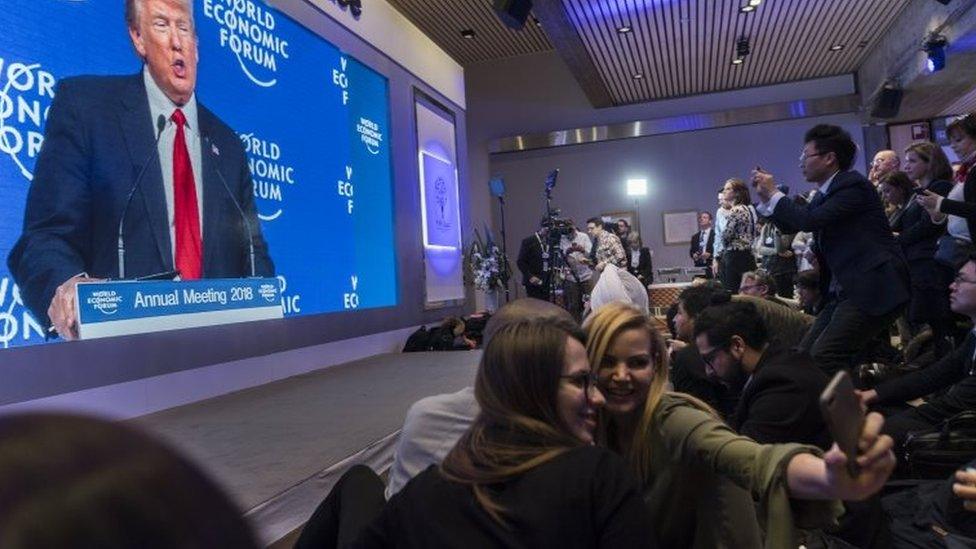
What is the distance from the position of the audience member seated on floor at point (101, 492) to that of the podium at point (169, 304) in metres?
3.14

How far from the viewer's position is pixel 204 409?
366 cm

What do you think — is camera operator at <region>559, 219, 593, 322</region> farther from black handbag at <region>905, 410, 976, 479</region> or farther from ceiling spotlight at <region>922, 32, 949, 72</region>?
black handbag at <region>905, 410, 976, 479</region>

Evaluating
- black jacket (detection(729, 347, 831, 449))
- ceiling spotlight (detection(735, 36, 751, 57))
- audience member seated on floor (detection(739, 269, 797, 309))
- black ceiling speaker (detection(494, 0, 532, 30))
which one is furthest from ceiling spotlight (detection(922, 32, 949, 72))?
black jacket (detection(729, 347, 831, 449))

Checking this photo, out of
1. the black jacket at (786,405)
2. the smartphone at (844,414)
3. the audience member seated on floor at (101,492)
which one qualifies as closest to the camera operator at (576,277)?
the black jacket at (786,405)

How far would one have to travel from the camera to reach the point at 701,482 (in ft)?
4.82

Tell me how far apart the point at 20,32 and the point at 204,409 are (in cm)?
191

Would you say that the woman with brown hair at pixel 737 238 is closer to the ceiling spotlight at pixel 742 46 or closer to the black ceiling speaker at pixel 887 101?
the ceiling spotlight at pixel 742 46

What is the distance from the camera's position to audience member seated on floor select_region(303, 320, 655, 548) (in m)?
1.07

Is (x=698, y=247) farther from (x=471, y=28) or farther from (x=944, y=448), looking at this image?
(x=944, y=448)

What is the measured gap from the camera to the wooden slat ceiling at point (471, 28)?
7.79 meters

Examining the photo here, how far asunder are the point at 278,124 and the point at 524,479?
13.6ft

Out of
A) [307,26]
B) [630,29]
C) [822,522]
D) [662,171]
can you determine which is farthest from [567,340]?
[662,171]

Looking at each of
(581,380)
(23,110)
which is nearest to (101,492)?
(581,380)

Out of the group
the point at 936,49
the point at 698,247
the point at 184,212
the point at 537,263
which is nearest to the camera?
the point at 184,212
